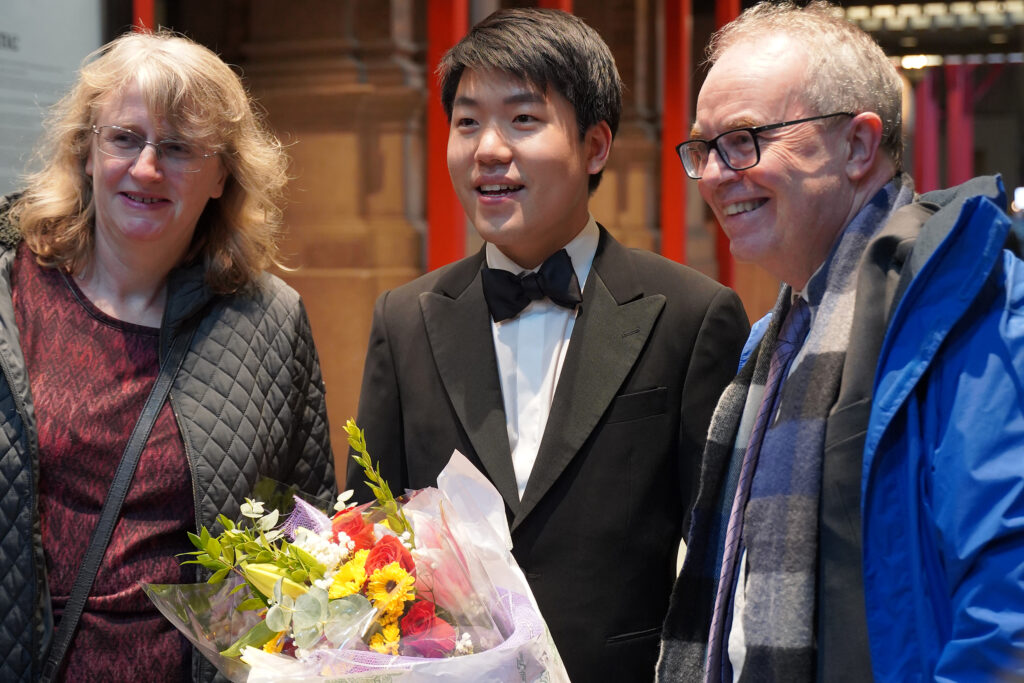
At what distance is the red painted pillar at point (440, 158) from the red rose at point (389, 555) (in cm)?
323

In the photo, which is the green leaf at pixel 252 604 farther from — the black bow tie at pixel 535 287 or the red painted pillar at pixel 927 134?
the red painted pillar at pixel 927 134

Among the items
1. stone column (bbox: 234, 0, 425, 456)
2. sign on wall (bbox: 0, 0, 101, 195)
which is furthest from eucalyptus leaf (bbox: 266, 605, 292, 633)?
stone column (bbox: 234, 0, 425, 456)

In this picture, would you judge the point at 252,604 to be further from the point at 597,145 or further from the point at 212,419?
the point at 597,145

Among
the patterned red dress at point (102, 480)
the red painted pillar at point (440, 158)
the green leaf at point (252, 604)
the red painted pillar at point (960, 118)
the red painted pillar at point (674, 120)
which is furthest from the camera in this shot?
the red painted pillar at point (960, 118)

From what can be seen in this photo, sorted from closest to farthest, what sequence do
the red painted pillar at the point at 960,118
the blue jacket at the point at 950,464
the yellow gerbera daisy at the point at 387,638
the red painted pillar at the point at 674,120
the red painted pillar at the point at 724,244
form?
the blue jacket at the point at 950,464 → the yellow gerbera daisy at the point at 387,638 → the red painted pillar at the point at 674,120 → the red painted pillar at the point at 724,244 → the red painted pillar at the point at 960,118

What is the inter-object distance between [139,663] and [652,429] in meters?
1.05

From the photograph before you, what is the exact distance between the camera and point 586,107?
80.6 inches

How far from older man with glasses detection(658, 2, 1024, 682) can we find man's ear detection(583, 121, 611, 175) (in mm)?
336

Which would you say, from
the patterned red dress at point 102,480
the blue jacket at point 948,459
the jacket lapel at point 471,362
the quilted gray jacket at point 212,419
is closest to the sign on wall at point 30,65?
the quilted gray jacket at point 212,419

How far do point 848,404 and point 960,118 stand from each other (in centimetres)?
1881

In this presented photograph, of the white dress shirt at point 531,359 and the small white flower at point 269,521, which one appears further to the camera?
the white dress shirt at point 531,359

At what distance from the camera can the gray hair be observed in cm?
158

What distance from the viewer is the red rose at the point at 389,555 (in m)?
1.42

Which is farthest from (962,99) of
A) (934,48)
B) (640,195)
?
(640,195)
